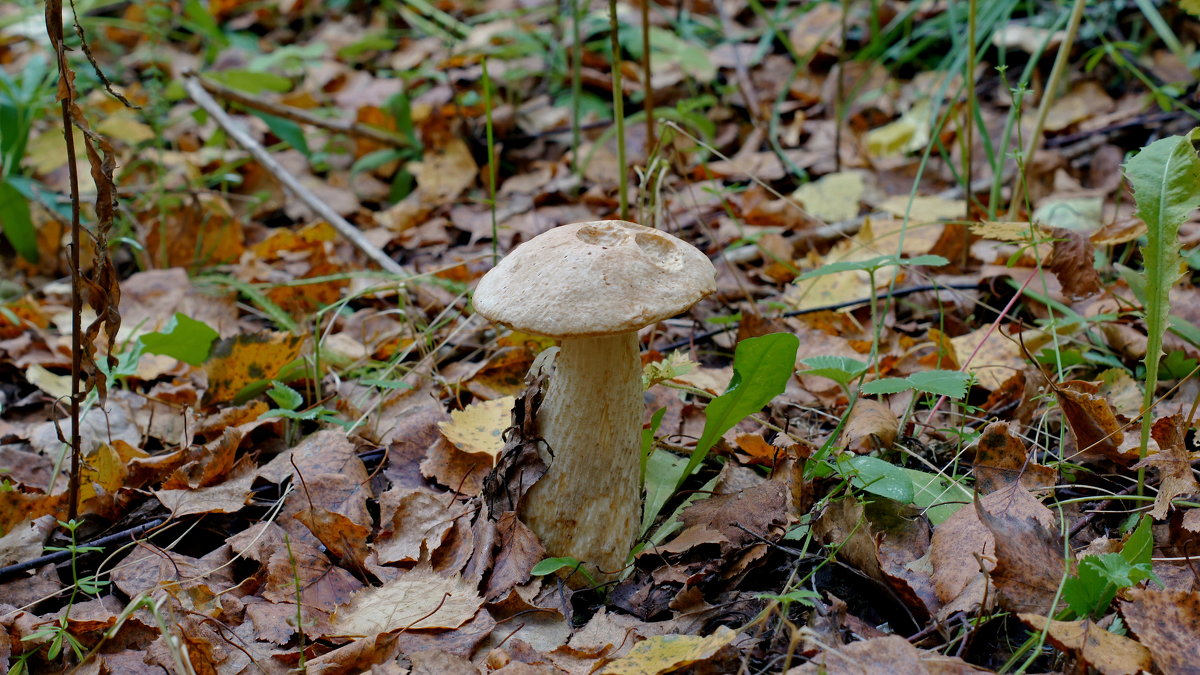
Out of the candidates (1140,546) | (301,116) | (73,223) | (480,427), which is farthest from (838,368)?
(301,116)

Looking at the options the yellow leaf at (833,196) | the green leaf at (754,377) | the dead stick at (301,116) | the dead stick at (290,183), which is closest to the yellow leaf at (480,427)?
the green leaf at (754,377)

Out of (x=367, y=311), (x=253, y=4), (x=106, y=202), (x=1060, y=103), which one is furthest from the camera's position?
(x=253, y=4)

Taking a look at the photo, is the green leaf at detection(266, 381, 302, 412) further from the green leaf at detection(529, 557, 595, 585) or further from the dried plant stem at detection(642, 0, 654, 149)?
the dried plant stem at detection(642, 0, 654, 149)

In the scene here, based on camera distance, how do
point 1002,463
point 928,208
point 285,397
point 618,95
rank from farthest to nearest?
point 928,208 → point 618,95 → point 285,397 → point 1002,463

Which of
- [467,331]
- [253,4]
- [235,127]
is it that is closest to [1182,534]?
[467,331]

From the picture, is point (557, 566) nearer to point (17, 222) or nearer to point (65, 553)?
point (65, 553)

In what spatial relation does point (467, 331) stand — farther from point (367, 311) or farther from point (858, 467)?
point (858, 467)
